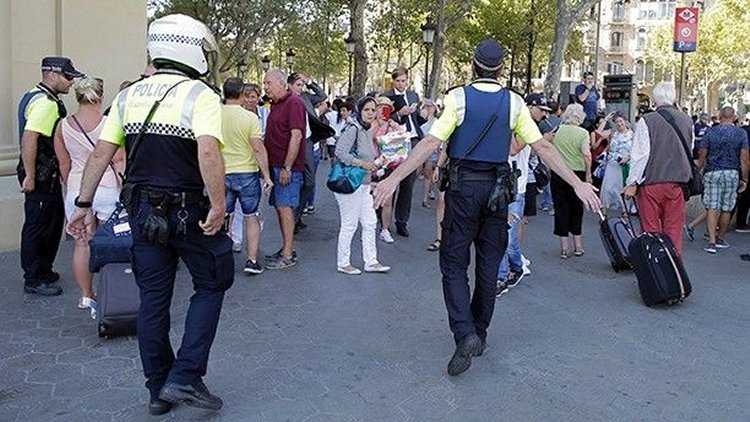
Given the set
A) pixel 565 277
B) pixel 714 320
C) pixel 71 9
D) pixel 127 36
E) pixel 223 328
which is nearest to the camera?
pixel 223 328

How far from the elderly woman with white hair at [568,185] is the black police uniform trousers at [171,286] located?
205 inches

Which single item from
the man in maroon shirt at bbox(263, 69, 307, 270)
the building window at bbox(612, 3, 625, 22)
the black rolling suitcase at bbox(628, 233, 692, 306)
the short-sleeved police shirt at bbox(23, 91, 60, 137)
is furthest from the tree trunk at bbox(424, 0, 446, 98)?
the building window at bbox(612, 3, 625, 22)

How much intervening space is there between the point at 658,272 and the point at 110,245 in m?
4.49

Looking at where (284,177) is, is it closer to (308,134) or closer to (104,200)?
(308,134)

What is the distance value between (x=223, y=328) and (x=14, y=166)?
399 centimetres

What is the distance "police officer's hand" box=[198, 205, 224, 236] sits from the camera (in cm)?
372

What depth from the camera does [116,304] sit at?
5.13 metres

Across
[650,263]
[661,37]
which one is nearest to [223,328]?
[650,263]

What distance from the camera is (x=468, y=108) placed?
4578 millimetres

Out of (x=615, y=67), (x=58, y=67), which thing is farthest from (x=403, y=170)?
(x=615, y=67)

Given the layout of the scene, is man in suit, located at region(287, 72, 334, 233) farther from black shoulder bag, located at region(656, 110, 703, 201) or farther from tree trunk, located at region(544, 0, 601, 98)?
tree trunk, located at region(544, 0, 601, 98)

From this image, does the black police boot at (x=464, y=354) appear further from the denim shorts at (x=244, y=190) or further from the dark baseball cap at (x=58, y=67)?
the dark baseball cap at (x=58, y=67)

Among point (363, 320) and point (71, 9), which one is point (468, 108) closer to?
point (363, 320)

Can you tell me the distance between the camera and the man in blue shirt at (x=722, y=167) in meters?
9.28
